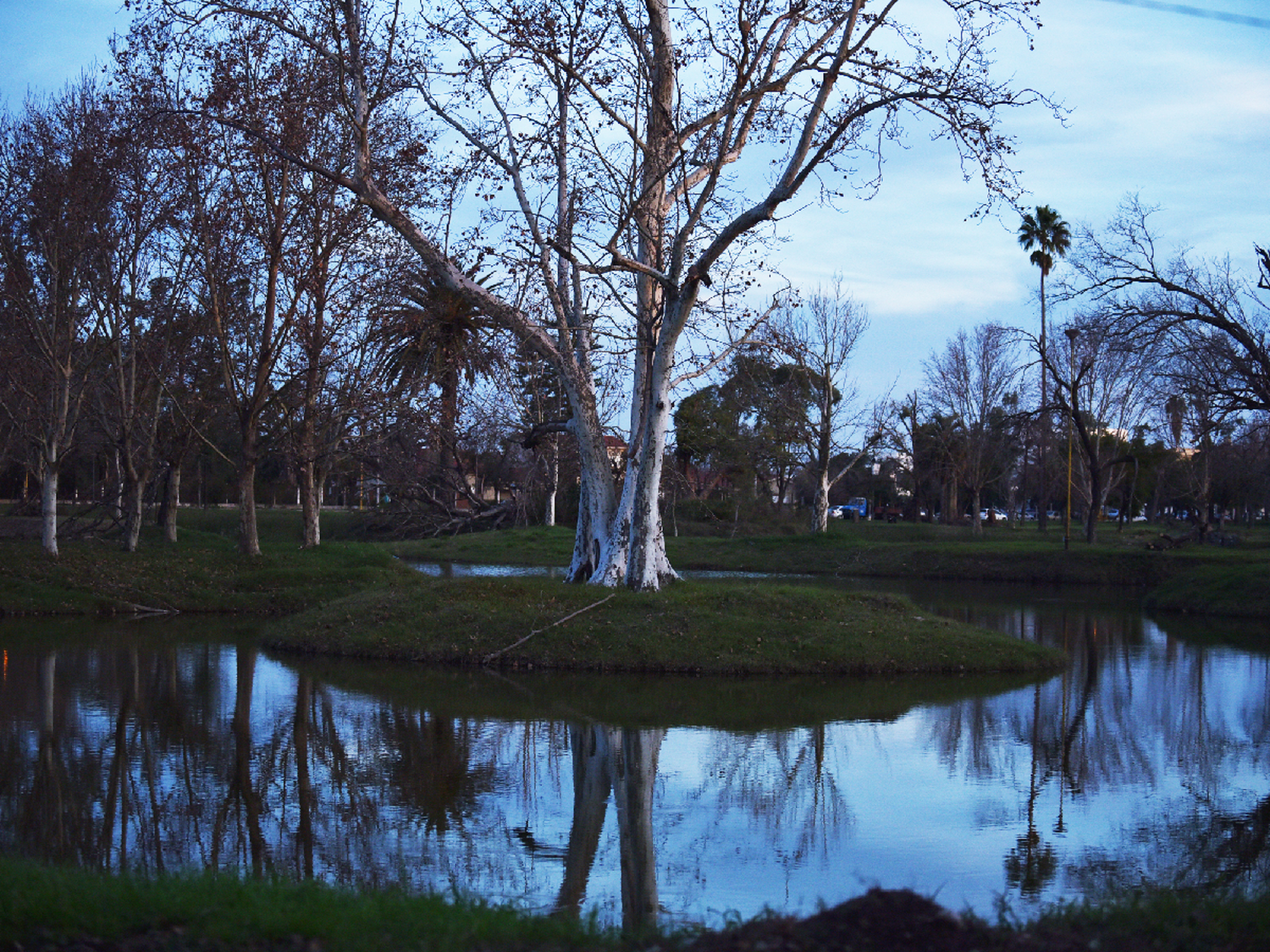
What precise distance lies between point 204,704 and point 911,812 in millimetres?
9492

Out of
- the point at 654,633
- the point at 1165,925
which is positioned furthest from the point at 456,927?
the point at 654,633

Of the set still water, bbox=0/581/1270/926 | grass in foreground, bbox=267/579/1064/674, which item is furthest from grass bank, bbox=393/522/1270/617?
still water, bbox=0/581/1270/926

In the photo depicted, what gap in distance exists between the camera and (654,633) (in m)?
19.1

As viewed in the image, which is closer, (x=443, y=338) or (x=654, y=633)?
(x=654, y=633)

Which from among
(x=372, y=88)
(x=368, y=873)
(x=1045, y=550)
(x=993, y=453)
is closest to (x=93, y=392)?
(x=372, y=88)

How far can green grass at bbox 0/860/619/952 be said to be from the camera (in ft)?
18.6

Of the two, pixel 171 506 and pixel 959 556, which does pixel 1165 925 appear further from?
pixel 959 556

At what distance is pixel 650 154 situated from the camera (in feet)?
63.7

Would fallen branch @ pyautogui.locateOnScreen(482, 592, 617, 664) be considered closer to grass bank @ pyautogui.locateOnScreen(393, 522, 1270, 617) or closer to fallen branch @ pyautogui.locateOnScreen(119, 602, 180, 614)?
fallen branch @ pyautogui.locateOnScreen(119, 602, 180, 614)

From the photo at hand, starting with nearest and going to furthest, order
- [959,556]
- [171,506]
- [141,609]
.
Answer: [141,609] → [171,506] → [959,556]

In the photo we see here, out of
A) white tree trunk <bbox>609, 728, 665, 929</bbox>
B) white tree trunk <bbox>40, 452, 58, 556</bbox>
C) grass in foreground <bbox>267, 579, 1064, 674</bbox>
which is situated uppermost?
white tree trunk <bbox>40, 452, 58, 556</bbox>

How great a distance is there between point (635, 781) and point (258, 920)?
6072mm

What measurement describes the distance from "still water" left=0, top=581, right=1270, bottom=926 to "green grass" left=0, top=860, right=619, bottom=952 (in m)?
1.38

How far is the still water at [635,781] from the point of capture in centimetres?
859
